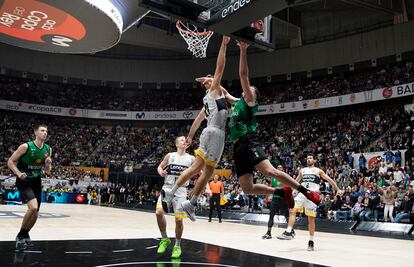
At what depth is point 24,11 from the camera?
7.82m

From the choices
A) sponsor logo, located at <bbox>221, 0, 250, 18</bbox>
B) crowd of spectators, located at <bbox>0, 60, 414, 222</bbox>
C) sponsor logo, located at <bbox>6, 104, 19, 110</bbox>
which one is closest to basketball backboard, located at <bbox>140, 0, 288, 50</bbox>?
sponsor logo, located at <bbox>221, 0, 250, 18</bbox>

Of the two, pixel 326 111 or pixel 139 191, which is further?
pixel 326 111

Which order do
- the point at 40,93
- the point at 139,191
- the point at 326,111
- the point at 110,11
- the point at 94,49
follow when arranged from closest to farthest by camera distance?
the point at 110,11, the point at 94,49, the point at 139,191, the point at 326,111, the point at 40,93

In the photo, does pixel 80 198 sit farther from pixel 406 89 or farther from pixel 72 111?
pixel 406 89

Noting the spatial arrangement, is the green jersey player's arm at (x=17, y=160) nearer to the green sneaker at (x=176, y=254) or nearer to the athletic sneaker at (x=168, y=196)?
the athletic sneaker at (x=168, y=196)

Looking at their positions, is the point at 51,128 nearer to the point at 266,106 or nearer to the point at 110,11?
the point at 266,106

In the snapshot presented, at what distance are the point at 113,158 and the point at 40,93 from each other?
36.4ft

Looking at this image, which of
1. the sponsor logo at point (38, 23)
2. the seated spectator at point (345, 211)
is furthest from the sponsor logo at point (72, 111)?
the sponsor logo at point (38, 23)

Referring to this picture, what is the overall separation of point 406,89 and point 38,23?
2470 centimetres

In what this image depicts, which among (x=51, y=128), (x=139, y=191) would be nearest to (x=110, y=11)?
(x=139, y=191)

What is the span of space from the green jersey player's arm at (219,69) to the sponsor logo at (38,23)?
3230mm

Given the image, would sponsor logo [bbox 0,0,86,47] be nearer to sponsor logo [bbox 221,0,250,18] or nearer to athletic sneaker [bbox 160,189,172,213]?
sponsor logo [bbox 221,0,250,18]

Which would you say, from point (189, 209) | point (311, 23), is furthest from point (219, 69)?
point (311, 23)

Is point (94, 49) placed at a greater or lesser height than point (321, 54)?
lesser
